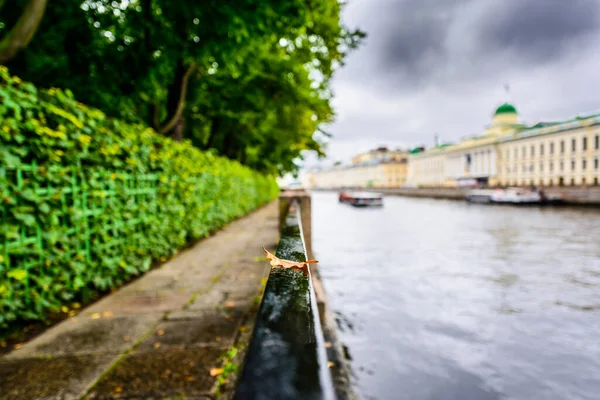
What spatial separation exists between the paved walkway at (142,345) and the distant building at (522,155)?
204ft

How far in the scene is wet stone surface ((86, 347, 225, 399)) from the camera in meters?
2.35

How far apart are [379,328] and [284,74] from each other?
11.1m

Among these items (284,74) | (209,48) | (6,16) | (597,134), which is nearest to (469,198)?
(597,134)

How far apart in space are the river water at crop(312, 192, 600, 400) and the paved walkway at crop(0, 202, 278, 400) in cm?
193

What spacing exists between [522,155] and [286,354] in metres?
76.3

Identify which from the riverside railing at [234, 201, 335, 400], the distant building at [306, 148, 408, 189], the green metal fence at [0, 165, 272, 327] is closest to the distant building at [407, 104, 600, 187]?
the distant building at [306, 148, 408, 189]

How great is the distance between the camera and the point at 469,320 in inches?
227

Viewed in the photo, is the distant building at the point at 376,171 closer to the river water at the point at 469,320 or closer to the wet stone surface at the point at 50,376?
the river water at the point at 469,320

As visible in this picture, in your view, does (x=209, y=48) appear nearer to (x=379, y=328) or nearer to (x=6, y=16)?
(x=6, y=16)

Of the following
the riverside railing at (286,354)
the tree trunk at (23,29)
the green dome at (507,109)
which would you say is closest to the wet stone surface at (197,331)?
the riverside railing at (286,354)

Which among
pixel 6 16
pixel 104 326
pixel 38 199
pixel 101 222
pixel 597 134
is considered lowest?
pixel 104 326

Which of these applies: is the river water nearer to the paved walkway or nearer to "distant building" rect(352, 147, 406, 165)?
the paved walkway

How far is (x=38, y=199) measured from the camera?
355 cm

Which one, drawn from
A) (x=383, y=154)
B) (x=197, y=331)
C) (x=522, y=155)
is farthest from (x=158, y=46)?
(x=383, y=154)
